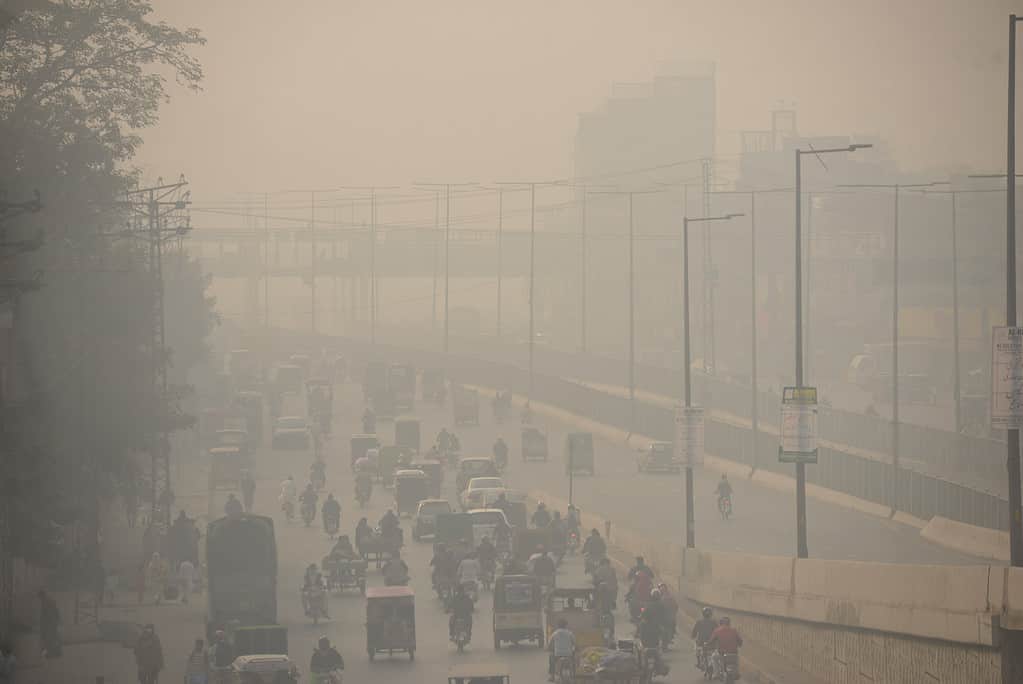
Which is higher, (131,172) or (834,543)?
(131,172)

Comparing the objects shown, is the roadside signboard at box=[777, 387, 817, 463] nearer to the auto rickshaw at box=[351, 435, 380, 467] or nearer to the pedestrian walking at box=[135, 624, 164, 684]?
the pedestrian walking at box=[135, 624, 164, 684]

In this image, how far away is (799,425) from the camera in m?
43.5

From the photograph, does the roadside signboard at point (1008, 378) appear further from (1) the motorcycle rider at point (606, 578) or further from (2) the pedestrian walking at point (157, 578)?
(2) the pedestrian walking at point (157, 578)

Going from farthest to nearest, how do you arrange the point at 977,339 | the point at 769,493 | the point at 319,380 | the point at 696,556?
the point at 977,339
the point at 319,380
the point at 769,493
the point at 696,556

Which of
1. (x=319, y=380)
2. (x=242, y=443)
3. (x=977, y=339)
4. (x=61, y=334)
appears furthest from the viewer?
(x=977, y=339)

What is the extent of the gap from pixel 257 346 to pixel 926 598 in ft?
487

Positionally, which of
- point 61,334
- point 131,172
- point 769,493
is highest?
point 131,172

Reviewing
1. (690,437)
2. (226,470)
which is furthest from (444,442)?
(690,437)

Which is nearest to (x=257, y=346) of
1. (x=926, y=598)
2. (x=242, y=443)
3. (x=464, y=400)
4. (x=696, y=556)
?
(x=464, y=400)

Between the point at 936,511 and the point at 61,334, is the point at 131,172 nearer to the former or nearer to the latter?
the point at 61,334

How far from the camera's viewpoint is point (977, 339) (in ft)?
523

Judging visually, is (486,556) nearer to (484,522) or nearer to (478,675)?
(484,522)

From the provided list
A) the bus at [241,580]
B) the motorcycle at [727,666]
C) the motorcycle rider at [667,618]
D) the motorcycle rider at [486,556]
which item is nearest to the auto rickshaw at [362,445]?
the motorcycle rider at [486,556]

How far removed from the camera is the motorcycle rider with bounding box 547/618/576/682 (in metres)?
37.0
